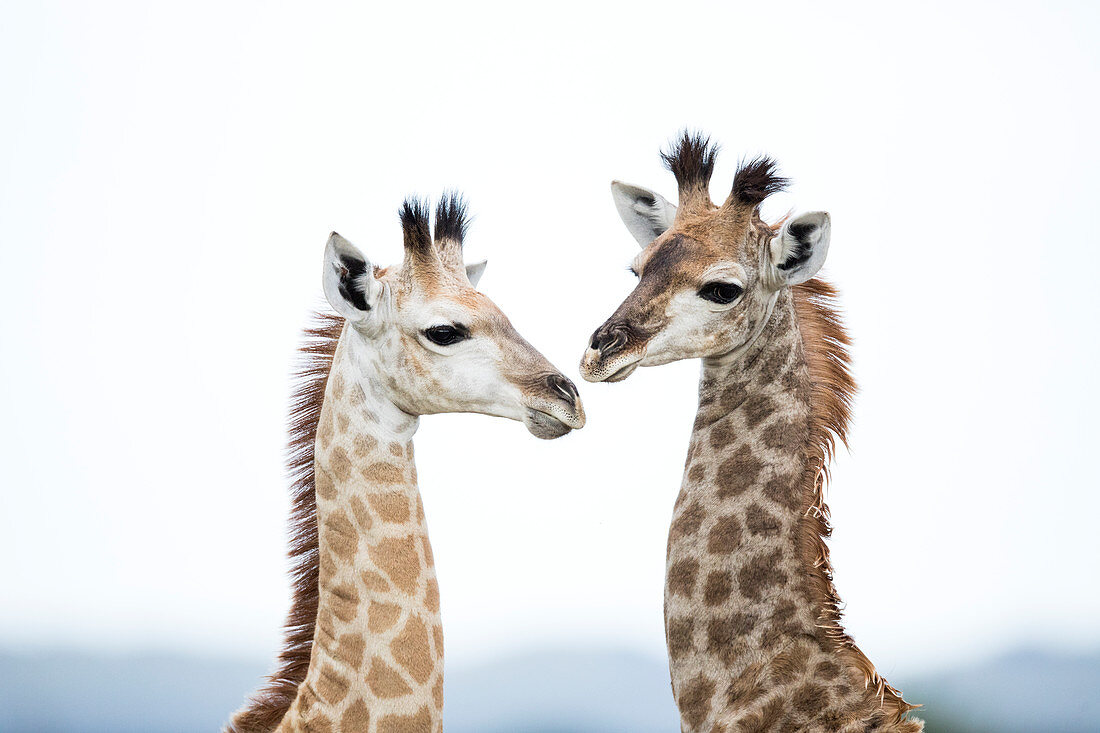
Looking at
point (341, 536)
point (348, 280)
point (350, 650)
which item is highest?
point (348, 280)

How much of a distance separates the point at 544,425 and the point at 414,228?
0.90 metres

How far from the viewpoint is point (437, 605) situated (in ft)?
12.1

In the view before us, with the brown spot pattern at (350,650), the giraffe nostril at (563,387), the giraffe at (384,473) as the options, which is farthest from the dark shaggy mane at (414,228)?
the brown spot pattern at (350,650)

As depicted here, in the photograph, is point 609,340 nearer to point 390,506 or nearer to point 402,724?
point 390,506

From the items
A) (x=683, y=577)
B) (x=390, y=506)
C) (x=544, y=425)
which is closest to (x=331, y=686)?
(x=390, y=506)

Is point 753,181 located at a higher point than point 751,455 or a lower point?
higher

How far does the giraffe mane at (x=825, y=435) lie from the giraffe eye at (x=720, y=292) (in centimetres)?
37

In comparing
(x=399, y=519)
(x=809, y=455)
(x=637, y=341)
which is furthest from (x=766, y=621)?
(x=399, y=519)

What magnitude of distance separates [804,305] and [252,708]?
2.55m

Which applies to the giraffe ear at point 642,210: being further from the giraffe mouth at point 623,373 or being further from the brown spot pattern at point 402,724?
the brown spot pattern at point 402,724

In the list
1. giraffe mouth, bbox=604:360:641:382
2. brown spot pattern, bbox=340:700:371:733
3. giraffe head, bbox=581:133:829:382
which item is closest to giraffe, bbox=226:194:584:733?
brown spot pattern, bbox=340:700:371:733

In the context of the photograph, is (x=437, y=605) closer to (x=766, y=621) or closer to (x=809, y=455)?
(x=766, y=621)

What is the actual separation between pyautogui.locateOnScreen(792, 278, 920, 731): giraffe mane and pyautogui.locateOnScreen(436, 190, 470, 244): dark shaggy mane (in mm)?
1353

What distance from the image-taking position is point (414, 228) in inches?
155
